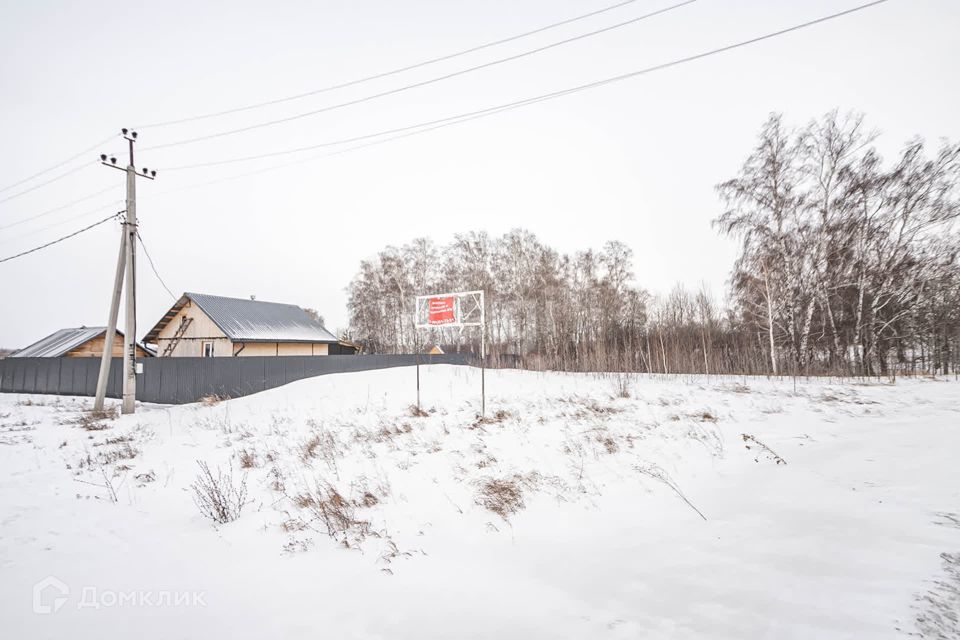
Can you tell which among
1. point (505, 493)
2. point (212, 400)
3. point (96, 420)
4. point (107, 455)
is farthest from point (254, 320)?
point (505, 493)

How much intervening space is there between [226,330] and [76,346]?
39.0ft

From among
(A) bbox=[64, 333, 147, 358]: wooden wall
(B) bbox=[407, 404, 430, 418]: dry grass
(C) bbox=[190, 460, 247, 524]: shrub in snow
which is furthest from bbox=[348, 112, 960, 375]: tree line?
(A) bbox=[64, 333, 147, 358]: wooden wall

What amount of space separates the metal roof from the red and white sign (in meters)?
18.9

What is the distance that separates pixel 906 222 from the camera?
1511 centimetres

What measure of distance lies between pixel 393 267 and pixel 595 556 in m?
31.9

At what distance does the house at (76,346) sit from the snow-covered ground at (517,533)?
2475 centimetres

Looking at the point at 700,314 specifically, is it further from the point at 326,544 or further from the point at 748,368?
the point at 326,544

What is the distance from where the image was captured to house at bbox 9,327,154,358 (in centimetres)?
2520

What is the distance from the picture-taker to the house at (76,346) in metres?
25.2

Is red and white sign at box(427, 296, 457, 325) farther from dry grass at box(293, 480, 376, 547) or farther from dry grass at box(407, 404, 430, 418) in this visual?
dry grass at box(293, 480, 376, 547)

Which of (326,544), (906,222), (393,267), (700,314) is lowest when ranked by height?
(326,544)

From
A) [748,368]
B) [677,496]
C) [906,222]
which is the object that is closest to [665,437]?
[677,496]

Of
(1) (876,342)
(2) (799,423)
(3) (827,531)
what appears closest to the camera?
(3) (827,531)

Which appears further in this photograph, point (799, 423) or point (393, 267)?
point (393, 267)
